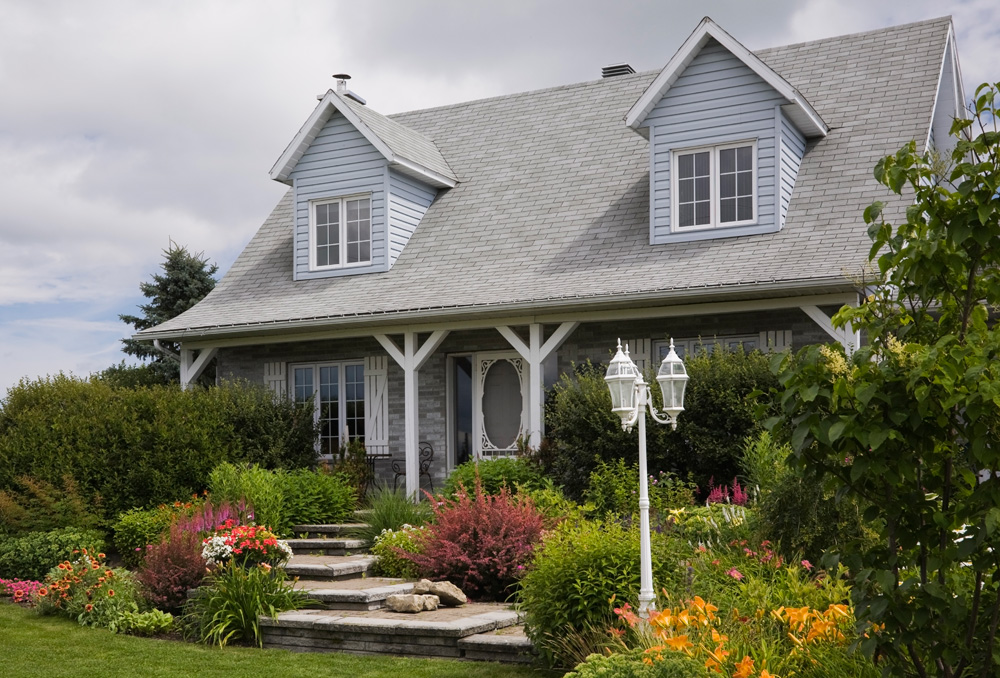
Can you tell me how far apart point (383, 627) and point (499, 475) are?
4108mm

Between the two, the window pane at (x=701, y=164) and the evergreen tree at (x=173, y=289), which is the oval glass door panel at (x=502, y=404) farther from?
the evergreen tree at (x=173, y=289)

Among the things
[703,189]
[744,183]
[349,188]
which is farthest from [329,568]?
[349,188]

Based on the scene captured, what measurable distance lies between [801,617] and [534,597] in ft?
7.14

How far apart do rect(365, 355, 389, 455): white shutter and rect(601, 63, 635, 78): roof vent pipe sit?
6722 millimetres

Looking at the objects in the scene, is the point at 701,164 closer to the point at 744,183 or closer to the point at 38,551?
the point at 744,183

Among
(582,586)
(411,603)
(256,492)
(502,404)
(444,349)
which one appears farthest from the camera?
(444,349)

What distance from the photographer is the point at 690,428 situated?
10.8 m

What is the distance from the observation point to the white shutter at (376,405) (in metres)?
15.1

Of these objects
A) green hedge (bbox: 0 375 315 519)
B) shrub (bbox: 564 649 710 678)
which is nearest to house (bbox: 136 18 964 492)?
green hedge (bbox: 0 375 315 519)

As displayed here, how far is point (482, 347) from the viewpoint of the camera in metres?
14.7

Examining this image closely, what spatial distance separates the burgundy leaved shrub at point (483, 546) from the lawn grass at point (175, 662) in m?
1.66

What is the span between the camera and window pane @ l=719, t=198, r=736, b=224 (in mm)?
13336

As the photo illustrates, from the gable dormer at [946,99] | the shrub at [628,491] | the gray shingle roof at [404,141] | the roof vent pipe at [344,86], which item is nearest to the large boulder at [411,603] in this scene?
the shrub at [628,491]

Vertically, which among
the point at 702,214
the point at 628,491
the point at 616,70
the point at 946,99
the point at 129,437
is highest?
the point at 616,70
